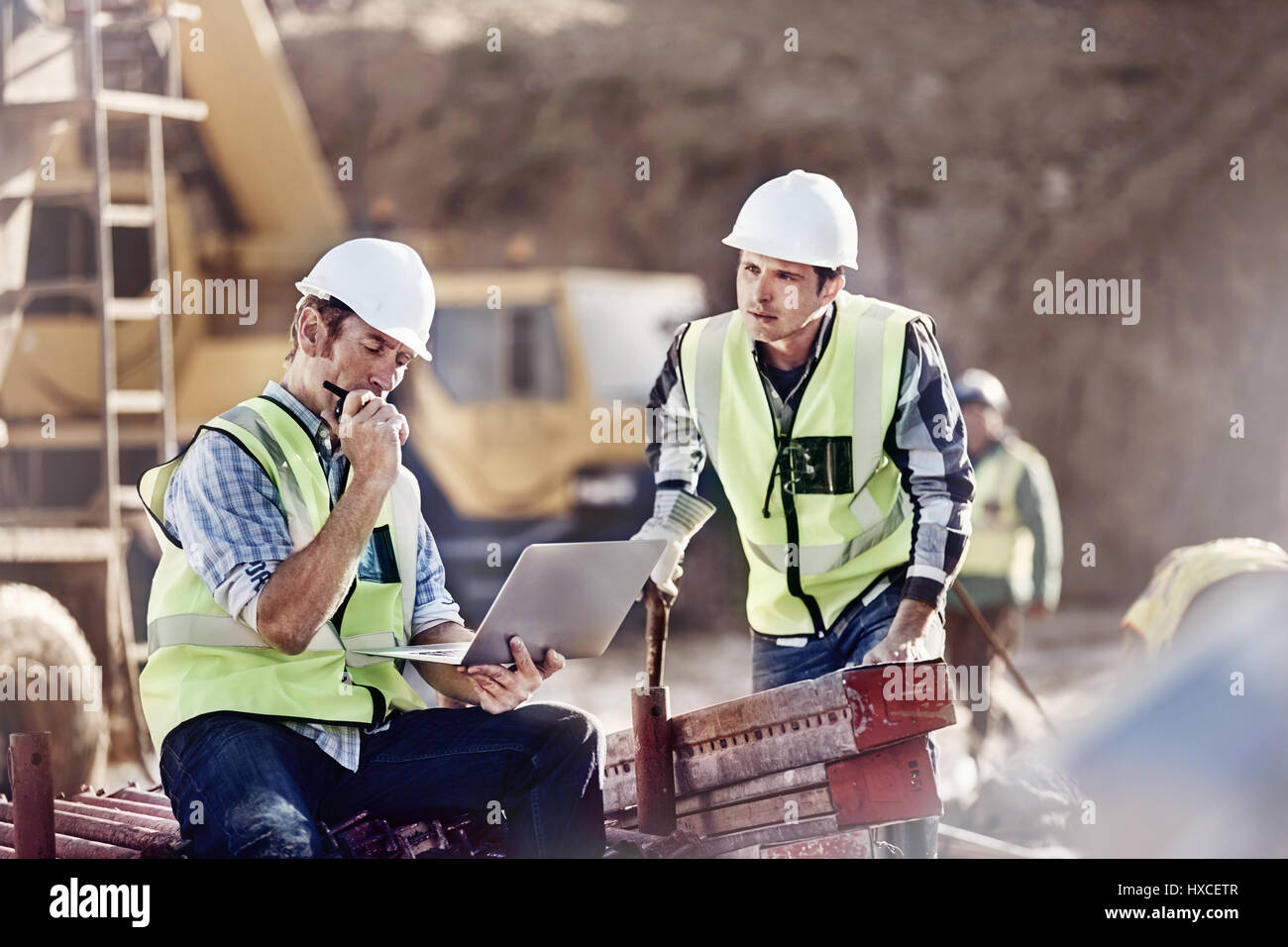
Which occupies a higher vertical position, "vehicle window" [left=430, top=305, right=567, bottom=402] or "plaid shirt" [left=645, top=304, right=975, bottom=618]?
"vehicle window" [left=430, top=305, right=567, bottom=402]

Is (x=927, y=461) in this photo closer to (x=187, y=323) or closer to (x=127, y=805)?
(x=127, y=805)

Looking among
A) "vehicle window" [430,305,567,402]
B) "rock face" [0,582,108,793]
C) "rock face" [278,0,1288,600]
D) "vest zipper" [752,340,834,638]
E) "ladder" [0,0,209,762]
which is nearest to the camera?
"vest zipper" [752,340,834,638]

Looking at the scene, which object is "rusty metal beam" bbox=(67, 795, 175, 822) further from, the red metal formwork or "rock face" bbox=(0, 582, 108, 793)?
the red metal formwork

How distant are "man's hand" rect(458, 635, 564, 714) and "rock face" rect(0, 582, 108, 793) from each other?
7.79 ft

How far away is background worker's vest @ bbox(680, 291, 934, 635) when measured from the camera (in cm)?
384

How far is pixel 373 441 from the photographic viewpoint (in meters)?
3.14

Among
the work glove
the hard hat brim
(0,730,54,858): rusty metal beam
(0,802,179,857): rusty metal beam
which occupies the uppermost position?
the hard hat brim

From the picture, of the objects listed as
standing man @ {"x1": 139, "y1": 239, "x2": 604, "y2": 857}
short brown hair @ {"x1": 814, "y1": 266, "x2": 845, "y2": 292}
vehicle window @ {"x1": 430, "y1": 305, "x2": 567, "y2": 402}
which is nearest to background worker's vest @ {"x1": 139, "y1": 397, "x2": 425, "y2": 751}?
standing man @ {"x1": 139, "y1": 239, "x2": 604, "y2": 857}

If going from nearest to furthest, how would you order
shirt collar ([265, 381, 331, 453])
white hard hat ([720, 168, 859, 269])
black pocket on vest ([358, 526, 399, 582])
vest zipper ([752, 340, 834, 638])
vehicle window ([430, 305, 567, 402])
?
1. shirt collar ([265, 381, 331, 453])
2. black pocket on vest ([358, 526, 399, 582])
3. white hard hat ([720, 168, 859, 269])
4. vest zipper ([752, 340, 834, 638])
5. vehicle window ([430, 305, 567, 402])

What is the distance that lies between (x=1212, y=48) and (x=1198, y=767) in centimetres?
1081

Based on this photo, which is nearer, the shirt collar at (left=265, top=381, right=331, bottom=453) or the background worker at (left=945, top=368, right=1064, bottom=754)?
the shirt collar at (left=265, top=381, right=331, bottom=453)

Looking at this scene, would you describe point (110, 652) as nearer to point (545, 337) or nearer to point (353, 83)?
point (545, 337)
